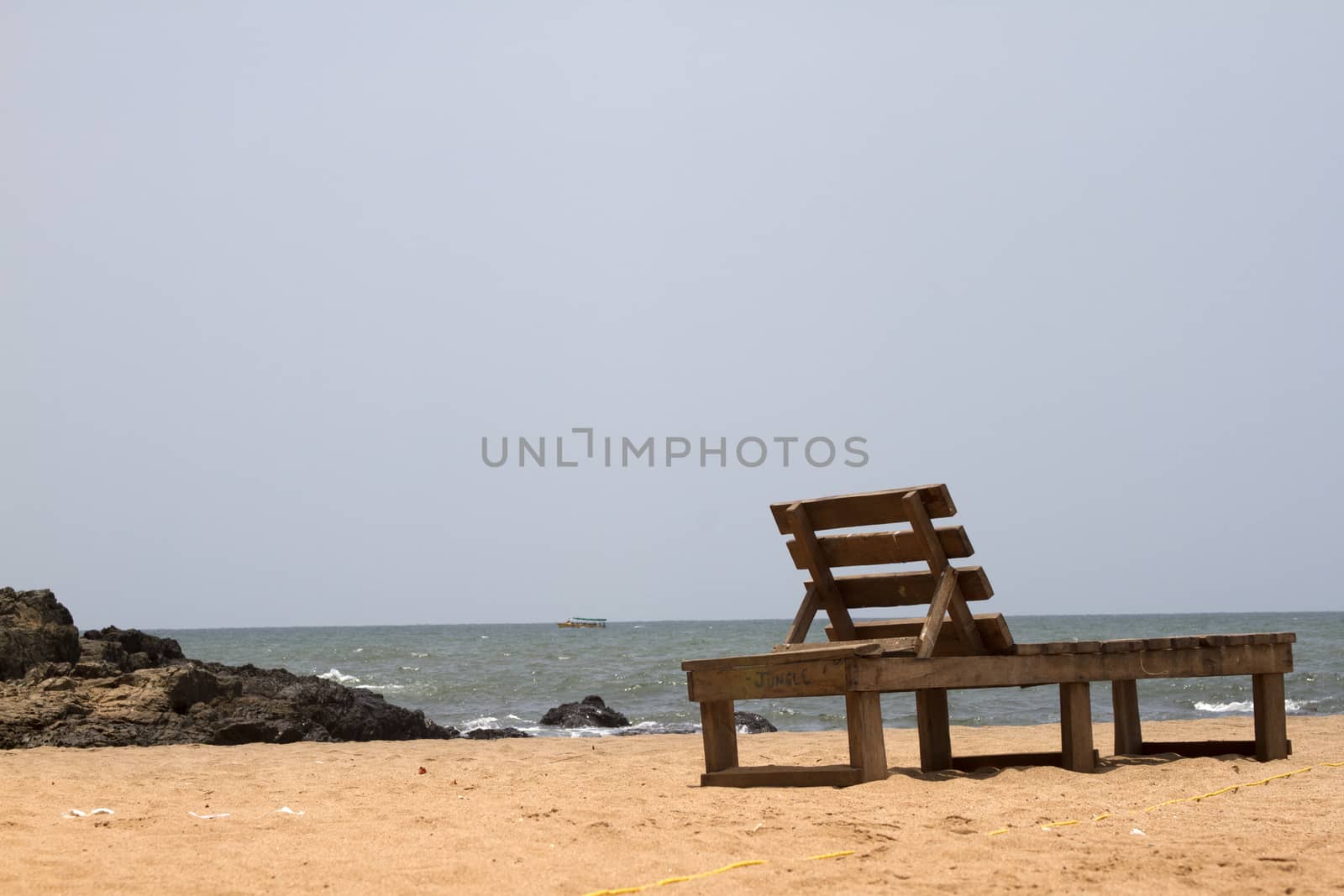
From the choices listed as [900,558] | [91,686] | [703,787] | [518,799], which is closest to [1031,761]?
[900,558]

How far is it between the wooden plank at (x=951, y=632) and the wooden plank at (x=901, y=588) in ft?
0.37

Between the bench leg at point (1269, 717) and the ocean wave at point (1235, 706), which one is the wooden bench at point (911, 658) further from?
the ocean wave at point (1235, 706)

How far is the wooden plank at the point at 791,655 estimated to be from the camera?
6457 mm

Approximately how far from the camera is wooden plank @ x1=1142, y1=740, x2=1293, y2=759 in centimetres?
823

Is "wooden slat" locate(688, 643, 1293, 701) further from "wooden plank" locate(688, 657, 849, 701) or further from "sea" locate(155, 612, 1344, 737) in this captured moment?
"sea" locate(155, 612, 1344, 737)

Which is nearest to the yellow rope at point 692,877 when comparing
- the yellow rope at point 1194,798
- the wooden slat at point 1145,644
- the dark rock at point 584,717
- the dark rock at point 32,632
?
the yellow rope at point 1194,798

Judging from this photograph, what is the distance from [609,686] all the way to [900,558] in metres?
21.7

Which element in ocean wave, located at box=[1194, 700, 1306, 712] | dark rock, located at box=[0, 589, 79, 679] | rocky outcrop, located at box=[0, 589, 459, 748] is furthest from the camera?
ocean wave, located at box=[1194, 700, 1306, 712]

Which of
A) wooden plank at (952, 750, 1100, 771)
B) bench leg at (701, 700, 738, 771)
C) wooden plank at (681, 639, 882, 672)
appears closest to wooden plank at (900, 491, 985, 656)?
wooden plank at (681, 639, 882, 672)

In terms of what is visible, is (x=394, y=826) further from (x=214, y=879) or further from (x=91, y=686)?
(x=91, y=686)

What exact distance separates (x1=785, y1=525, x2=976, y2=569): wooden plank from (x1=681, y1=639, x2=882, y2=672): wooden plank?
0.59 meters

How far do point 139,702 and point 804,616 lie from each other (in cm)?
713

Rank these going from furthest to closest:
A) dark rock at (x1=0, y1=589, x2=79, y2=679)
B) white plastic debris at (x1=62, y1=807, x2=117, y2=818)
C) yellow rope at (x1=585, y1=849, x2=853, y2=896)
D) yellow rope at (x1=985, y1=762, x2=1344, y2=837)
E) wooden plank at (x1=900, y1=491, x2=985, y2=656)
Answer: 1. dark rock at (x1=0, y1=589, x2=79, y2=679)
2. wooden plank at (x1=900, y1=491, x2=985, y2=656)
3. white plastic debris at (x1=62, y1=807, x2=117, y2=818)
4. yellow rope at (x1=985, y1=762, x2=1344, y2=837)
5. yellow rope at (x1=585, y1=849, x2=853, y2=896)

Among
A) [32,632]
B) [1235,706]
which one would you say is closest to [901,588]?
[32,632]
